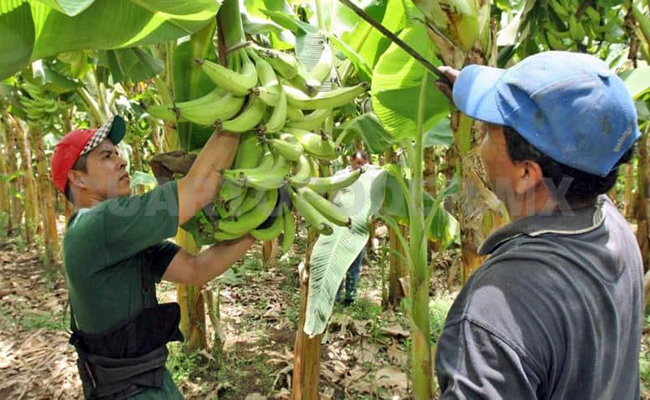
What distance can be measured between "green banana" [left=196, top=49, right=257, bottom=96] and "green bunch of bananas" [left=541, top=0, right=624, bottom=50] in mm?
1713

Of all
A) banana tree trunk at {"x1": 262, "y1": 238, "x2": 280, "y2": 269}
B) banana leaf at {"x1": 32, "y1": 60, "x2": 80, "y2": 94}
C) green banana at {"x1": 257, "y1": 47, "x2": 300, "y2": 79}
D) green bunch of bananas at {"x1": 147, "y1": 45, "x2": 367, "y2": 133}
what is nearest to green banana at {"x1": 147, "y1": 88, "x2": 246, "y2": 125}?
green bunch of bananas at {"x1": 147, "y1": 45, "x2": 367, "y2": 133}

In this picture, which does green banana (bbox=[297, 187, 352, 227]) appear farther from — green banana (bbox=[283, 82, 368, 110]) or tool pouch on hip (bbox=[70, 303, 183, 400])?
tool pouch on hip (bbox=[70, 303, 183, 400])

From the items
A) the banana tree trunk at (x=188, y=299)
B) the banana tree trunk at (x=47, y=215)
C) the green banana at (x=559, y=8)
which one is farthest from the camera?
the banana tree trunk at (x=47, y=215)

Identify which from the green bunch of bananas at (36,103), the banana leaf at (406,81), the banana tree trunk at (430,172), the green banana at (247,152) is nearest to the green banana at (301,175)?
the green banana at (247,152)

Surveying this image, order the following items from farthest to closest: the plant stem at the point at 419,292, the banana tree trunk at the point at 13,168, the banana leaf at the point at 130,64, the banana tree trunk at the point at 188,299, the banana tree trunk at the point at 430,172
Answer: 1. the banana tree trunk at the point at 13,168
2. the banana tree trunk at the point at 430,172
3. the banana tree trunk at the point at 188,299
4. the plant stem at the point at 419,292
5. the banana leaf at the point at 130,64

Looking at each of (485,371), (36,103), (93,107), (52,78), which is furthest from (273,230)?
(36,103)

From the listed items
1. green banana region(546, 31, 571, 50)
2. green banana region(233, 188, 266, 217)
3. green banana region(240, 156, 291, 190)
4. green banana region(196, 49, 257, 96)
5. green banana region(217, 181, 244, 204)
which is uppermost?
green banana region(546, 31, 571, 50)

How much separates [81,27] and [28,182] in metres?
6.01

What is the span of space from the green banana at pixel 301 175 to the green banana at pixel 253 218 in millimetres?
72

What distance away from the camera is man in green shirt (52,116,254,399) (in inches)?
46.7

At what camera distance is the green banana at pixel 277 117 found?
3.31ft

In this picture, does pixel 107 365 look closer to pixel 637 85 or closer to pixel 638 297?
pixel 638 297

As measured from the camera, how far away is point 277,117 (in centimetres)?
101

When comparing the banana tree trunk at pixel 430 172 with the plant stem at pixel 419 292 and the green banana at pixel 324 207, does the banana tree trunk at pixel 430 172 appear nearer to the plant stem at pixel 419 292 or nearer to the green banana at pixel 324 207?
the plant stem at pixel 419 292
